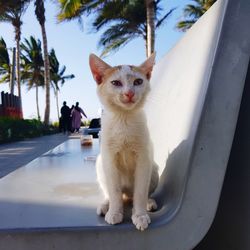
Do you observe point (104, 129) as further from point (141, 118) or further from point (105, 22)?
point (105, 22)

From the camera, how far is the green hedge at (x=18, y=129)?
474 inches

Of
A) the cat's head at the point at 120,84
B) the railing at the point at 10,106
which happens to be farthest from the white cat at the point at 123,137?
the railing at the point at 10,106

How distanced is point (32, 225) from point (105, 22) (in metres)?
15.8

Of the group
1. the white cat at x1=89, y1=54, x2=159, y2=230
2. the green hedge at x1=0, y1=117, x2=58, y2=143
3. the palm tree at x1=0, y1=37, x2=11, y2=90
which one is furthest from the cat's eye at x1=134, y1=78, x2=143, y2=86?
the palm tree at x1=0, y1=37, x2=11, y2=90

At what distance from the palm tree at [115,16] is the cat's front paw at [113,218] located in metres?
11.7

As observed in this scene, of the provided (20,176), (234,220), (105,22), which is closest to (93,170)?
(20,176)

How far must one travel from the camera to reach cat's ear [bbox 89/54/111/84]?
1.36m

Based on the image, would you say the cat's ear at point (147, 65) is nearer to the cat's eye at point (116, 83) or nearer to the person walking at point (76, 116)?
the cat's eye at point (116, 83)

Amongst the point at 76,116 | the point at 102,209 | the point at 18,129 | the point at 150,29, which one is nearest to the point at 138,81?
the point at 102,209

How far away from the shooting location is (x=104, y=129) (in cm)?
133

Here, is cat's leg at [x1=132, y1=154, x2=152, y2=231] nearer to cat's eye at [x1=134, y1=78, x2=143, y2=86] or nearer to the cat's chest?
the cat's chest

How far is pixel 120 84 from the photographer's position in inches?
52.5

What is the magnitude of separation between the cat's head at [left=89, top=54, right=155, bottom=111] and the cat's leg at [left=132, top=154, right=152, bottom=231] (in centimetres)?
23

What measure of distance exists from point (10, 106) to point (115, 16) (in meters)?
6.57
